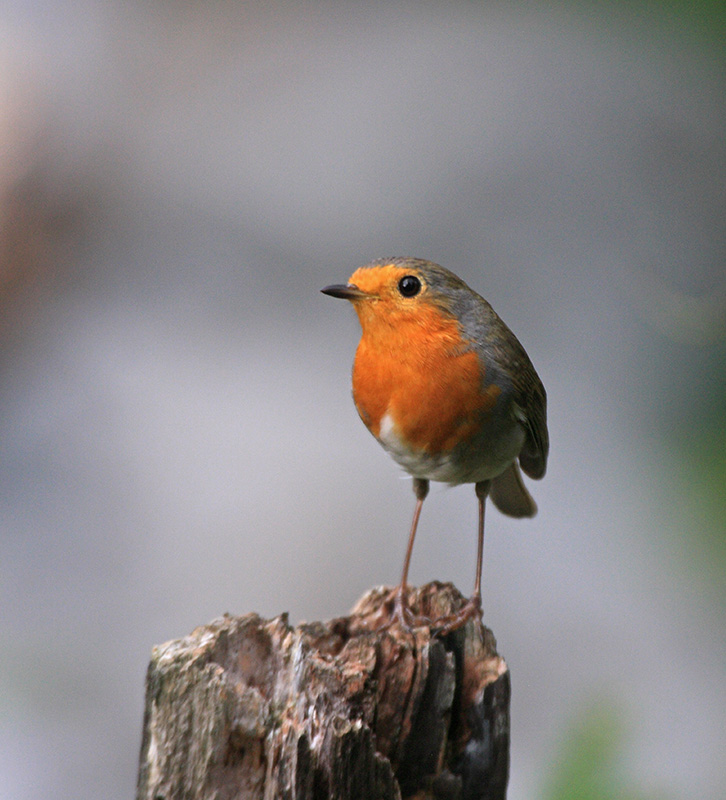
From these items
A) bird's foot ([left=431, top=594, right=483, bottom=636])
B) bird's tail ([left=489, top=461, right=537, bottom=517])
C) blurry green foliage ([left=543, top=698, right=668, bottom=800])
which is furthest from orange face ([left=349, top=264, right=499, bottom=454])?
blurry green foliage ([left=543, top=698, right=668, bottom=800])

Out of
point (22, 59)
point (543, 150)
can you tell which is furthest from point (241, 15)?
point (543, 150)

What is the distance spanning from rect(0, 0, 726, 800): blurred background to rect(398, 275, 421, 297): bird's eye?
46.3 inches

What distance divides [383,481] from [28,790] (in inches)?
63.7

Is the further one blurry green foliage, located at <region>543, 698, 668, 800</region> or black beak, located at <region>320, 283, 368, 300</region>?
blurry green foliage, located at <region>543, 698, 668, 800</region>

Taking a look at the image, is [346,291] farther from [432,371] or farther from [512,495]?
[512,495]

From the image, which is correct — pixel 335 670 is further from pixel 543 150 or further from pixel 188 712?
pixel 543 150

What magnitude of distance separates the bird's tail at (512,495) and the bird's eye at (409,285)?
0.81m

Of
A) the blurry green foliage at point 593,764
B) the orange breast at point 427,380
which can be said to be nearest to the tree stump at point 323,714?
the blurry green foliage at point 593,764

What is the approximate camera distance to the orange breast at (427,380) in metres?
1.69

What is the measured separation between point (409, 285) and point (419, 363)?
0.51 ft

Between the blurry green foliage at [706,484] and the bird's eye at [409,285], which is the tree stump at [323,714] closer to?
the bird's eye at [409,285]

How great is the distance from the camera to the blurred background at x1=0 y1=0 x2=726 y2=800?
287cm

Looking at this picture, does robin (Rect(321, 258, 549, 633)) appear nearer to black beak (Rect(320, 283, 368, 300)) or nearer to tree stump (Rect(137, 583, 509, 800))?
black beak (Rect(320, 283, 368, 300))

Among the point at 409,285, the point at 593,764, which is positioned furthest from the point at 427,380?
the point at 593,764
